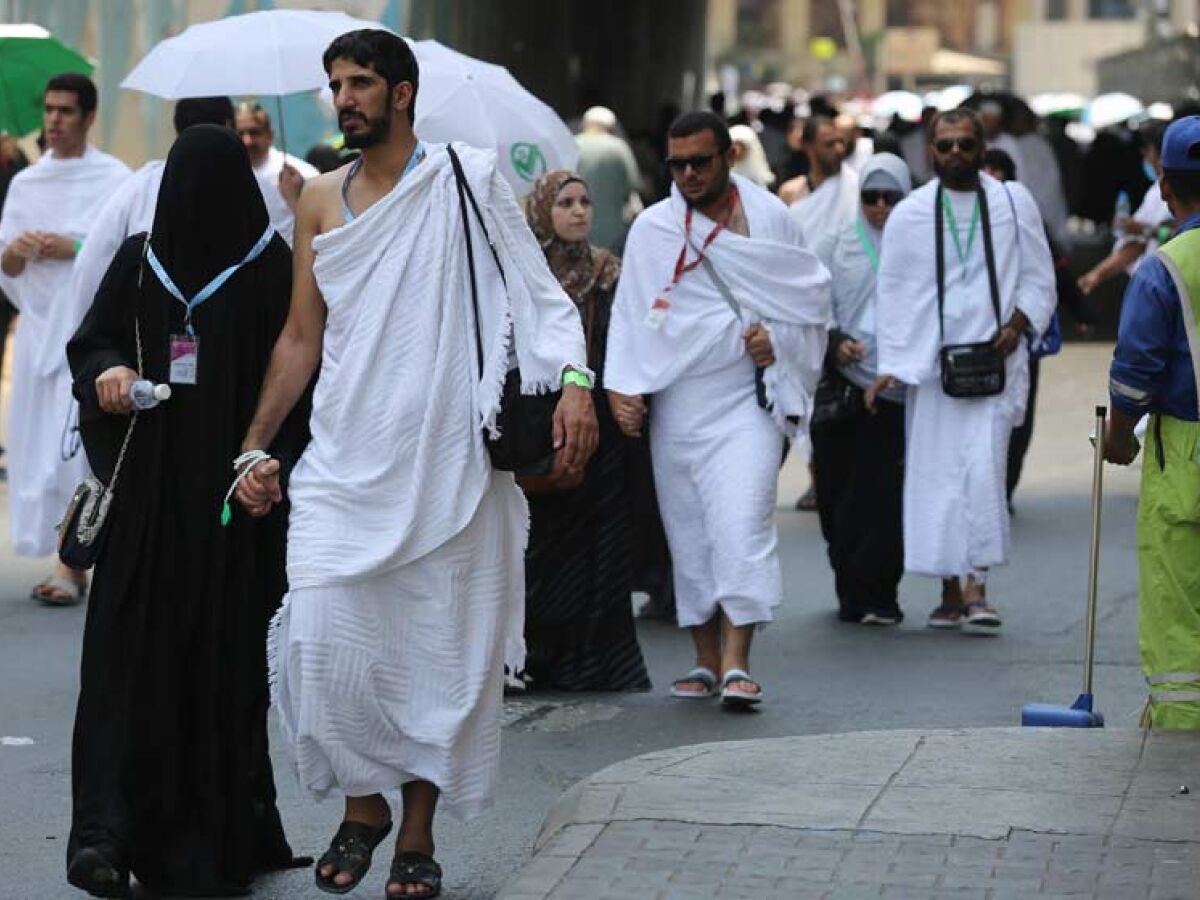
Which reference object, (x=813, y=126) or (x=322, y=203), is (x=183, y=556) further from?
(x=813, y=126)

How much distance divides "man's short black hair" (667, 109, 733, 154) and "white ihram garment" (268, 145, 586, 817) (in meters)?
2.91

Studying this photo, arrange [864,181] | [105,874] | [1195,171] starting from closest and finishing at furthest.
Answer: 1. [105,874]
2. [1195,171]
3. [864,181]

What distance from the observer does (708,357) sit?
9.38 meters

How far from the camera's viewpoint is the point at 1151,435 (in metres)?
7.09

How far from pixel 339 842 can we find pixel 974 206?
5.19 m

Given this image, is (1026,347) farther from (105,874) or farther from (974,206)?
(105,874)

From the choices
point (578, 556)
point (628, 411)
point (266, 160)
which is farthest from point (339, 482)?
point (266, 160)

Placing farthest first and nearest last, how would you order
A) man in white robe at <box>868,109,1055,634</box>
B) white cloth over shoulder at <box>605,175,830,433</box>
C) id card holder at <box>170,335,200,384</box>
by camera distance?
man in white robe at <box>868,109,1055,634</box> < white cloth over shoulder at <box>605,175,830,433</box> < id card holder at <box>170,335,200,384</box>

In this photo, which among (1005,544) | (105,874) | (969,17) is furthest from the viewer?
(969,17)

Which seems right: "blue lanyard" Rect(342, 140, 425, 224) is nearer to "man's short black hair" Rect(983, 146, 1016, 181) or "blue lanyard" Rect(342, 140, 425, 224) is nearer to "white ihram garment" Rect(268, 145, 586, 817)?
"white ihram garment" Rect(268, 145, 586, 817)

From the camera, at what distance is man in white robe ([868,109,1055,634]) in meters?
10.8

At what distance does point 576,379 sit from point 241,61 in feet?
17.0

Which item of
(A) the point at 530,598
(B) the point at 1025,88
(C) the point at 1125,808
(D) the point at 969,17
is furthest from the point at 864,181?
(D) the point at 969,17

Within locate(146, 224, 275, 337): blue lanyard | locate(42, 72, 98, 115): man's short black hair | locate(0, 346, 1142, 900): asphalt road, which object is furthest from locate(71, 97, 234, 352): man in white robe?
locate(146, 224, 275, 337): blue lanyard
